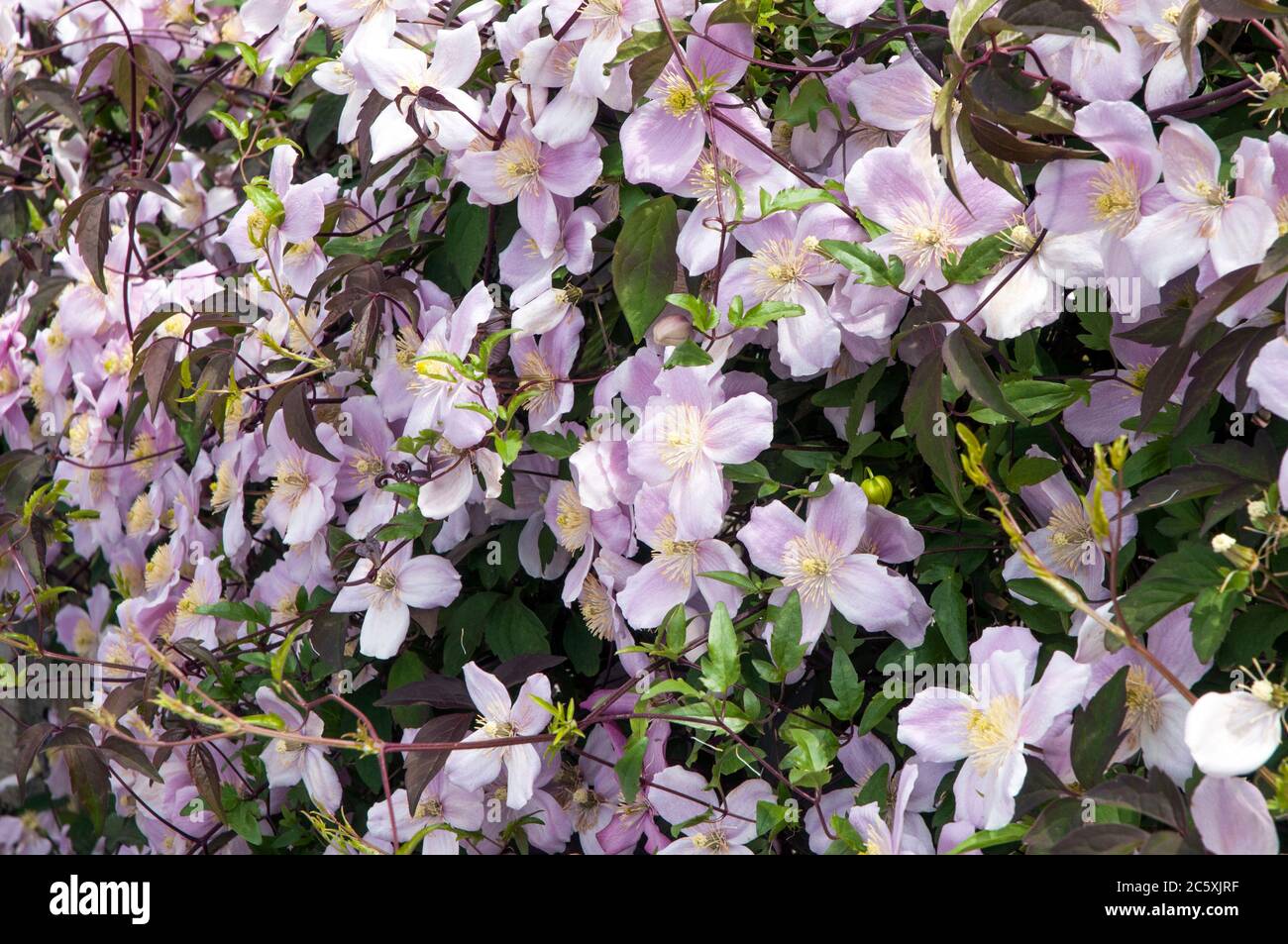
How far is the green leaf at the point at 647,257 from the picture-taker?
3.29ft

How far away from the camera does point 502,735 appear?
106 centimetres

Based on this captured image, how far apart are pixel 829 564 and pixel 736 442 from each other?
0.12 metres

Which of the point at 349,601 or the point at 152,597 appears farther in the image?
the point at 152,597

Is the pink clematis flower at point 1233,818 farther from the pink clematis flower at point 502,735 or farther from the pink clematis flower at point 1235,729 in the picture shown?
the pink clematis flower at point 502,735

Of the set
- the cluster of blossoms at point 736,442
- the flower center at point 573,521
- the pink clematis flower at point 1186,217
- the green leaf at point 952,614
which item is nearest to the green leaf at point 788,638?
the cluster of blossoms at point 736,442

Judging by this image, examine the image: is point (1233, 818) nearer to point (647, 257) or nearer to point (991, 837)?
point (991, 837)

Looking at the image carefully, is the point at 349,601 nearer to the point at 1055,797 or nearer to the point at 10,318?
the point at 1055,797

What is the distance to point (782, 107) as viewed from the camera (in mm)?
996

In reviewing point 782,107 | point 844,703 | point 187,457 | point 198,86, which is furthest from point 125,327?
point 844,703

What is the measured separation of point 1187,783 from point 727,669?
12.6 inches

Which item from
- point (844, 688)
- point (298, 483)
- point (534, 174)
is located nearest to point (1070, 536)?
point (844, 688)

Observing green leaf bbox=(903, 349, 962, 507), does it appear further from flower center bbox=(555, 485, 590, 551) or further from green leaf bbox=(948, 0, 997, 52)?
flower center bbox=(555, 485, 590, 551)

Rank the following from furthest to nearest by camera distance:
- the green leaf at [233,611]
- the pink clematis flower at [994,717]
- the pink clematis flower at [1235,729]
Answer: the green leaf at [233,611], the pink clematis flower at [994,717], the pink clematis flower at [1235,729]

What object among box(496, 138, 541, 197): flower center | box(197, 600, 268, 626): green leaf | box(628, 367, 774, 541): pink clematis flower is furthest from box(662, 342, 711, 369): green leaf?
box(197, 600, 268, 626): green leaf
